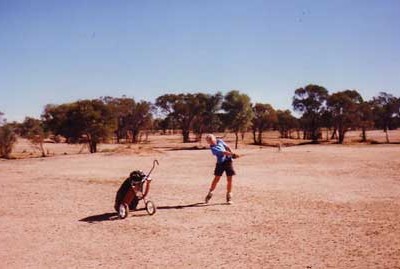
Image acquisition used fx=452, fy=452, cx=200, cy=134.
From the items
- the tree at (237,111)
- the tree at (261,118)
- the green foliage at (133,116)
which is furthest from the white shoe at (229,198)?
the green foliage at (133,116)

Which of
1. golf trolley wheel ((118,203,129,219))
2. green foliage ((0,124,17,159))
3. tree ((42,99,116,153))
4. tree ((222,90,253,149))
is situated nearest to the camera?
golf trolley wheel ((118,203,129,219))

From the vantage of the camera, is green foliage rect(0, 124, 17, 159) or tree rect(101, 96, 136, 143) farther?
tree rect(101, 96, 136, 143)

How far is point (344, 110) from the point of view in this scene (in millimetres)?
59906

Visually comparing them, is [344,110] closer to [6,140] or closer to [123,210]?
[6,140]

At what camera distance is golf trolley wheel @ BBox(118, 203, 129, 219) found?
36.1 feet

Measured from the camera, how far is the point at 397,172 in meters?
19.6

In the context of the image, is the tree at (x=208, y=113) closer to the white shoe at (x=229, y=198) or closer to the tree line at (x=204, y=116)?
the tree line at (x=204, y=116)

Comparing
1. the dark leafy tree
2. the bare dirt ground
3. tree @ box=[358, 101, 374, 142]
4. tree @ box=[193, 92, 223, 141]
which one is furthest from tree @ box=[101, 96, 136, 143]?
the bare dirt ground

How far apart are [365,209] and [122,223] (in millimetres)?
6006

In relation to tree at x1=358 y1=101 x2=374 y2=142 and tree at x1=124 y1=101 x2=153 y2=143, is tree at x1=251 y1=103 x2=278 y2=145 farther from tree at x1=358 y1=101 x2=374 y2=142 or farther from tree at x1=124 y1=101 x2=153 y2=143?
tree at x1=124 y1=101 x2=153 y2=143

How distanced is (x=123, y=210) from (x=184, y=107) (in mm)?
63160

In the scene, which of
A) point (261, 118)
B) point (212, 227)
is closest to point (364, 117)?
point (261, 118)

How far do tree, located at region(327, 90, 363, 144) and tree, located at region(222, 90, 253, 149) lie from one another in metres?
12.1

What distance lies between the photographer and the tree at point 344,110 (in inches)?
2326
